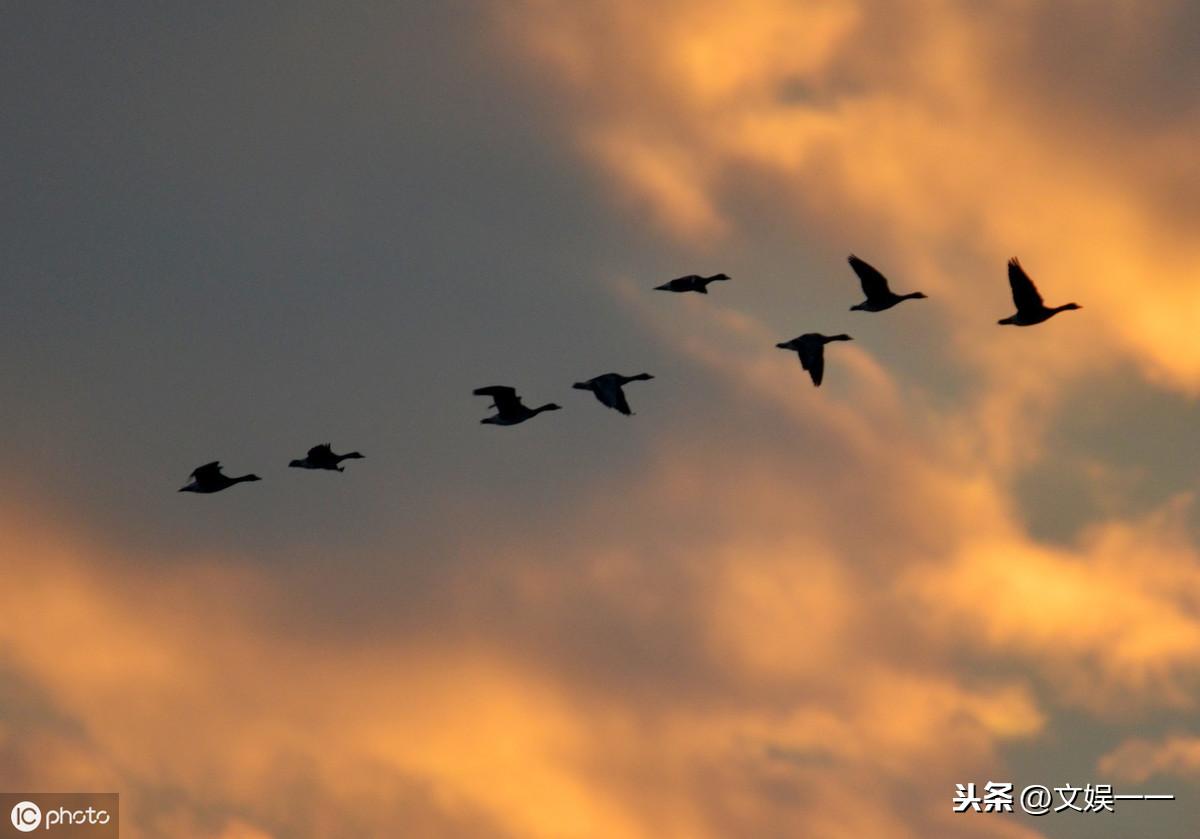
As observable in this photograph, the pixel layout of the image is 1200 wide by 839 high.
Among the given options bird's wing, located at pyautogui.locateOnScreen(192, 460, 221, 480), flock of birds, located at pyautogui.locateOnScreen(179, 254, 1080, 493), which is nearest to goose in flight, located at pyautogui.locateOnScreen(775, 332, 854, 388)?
flock of birds, located at pyautogui.locateOnScreen(179, 254, 1080, 493)

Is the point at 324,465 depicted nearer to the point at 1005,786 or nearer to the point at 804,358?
the point at 804,358

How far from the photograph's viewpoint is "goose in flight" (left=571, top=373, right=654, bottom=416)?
8588 cm

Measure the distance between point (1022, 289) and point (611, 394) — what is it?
1546 centimetres

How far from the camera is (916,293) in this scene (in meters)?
86.6

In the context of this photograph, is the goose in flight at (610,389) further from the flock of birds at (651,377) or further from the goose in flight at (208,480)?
the goose in flight at (208,480)

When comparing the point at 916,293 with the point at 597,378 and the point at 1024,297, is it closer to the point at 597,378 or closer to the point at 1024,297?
the point at 1024,297

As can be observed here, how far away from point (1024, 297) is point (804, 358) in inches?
334

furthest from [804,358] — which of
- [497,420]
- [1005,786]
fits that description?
[1005,786]

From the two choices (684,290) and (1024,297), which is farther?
(684,290)

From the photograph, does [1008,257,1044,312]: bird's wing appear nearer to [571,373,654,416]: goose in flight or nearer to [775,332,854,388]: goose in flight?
[775,332,854,388]: goose in flight

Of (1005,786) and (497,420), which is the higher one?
(497,420)

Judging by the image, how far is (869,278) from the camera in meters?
85.1

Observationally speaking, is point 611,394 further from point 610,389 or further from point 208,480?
point 208,480

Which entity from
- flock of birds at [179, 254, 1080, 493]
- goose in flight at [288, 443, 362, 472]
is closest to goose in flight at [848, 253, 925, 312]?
flock of birds at [179, 254, 1080, 493]
